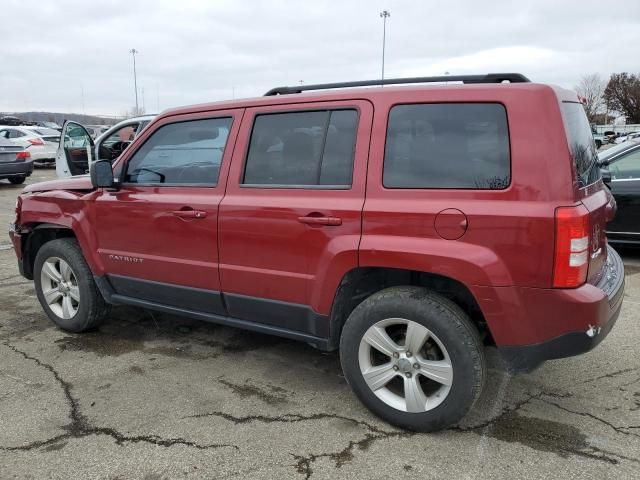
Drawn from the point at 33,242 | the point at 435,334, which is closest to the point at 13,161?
the point at 33,242

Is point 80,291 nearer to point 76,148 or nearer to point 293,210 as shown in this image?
point 293,210

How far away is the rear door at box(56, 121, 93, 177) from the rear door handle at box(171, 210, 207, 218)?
759 centimetres

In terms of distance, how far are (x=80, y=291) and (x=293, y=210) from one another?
2.18 metres

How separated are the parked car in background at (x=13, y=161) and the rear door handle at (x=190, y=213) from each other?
514 inches

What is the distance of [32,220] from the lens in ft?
14.6

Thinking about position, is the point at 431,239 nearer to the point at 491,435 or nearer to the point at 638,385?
the point at 491,435

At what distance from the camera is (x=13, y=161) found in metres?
14.4

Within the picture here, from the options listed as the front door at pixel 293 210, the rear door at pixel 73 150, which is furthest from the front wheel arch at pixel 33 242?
the rear door at pixel 73 150

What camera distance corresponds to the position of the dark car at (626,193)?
630cm

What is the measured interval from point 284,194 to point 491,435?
1739 millimetres

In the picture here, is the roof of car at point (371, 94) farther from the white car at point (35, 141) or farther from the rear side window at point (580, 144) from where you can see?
the white car at point (35, 141)

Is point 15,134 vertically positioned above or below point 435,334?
above

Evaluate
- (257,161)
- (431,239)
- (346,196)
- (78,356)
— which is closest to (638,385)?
(431,239)

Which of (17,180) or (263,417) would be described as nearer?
(263,417)
